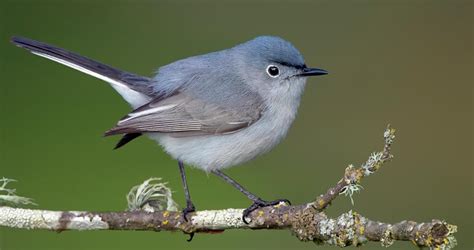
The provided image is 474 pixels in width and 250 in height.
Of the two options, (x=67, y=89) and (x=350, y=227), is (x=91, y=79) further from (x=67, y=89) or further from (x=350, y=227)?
(x=350, y=227)

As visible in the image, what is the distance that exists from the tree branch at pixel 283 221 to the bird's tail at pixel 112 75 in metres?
0.80

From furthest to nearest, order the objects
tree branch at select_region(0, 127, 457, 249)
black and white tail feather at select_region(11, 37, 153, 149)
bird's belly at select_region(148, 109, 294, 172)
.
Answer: black and white tail feather at select_region(11, 37, 153, 149) → bird's belly at select_region(148, 109, 294, 172) → tree branch at select_region(0, 127, 457, 249)

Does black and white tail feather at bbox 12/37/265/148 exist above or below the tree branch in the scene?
above

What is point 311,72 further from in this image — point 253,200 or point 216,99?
point 253,200

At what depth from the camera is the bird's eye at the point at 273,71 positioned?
10.5 feet

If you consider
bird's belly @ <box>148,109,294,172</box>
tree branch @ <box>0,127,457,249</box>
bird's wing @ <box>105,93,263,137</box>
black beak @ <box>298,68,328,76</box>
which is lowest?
tree branch @ <box>0,127,457,249</box>

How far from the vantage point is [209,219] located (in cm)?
241

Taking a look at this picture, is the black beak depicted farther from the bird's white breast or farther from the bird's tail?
the bird's tail

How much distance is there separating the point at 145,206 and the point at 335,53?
287 cm

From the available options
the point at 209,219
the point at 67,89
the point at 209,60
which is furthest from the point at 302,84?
the point at 67,89

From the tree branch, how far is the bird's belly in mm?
504

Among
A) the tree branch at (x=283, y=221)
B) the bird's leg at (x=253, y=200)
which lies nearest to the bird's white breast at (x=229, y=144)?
the bird's leg at (x=253, y=200)

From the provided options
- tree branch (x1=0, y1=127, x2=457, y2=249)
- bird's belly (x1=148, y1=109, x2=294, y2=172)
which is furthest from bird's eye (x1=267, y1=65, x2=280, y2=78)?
tree branch (x1=0, y1=127, x2=457, y2=249)

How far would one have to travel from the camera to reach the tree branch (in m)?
1.82
